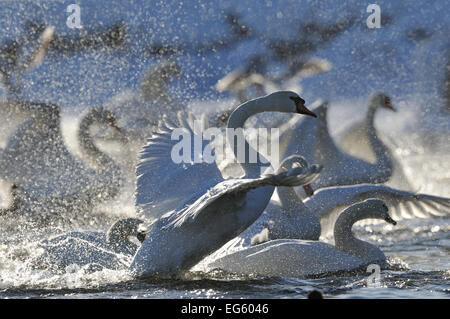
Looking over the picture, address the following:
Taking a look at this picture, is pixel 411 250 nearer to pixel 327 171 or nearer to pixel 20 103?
pixel 327 171

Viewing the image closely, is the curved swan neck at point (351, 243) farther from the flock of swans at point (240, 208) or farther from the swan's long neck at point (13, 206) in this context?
the swan's long neck at point (13, 206)

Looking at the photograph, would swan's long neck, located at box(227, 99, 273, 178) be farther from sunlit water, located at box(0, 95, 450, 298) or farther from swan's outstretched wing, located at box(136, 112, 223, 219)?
sunlit water, located at box(0, 95, 450, 298)

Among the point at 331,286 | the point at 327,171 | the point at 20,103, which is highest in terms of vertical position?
the point at 20,103

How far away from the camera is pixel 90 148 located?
1388cm

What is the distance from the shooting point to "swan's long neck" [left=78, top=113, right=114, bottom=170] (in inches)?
525

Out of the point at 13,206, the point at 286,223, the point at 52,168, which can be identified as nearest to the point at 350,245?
the point at 286,223

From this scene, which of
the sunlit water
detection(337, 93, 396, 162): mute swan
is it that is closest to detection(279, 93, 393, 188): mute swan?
the sunlit water

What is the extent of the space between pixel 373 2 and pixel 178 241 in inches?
707

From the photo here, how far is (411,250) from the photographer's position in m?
8.88

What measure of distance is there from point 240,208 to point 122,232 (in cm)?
228

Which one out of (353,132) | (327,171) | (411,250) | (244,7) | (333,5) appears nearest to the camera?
(411,250)

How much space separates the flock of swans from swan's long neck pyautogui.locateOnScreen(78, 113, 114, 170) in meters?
1.26

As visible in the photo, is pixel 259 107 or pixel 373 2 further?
pixel 373 2

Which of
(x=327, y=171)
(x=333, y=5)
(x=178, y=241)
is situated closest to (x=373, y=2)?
(x=333, y=5)
